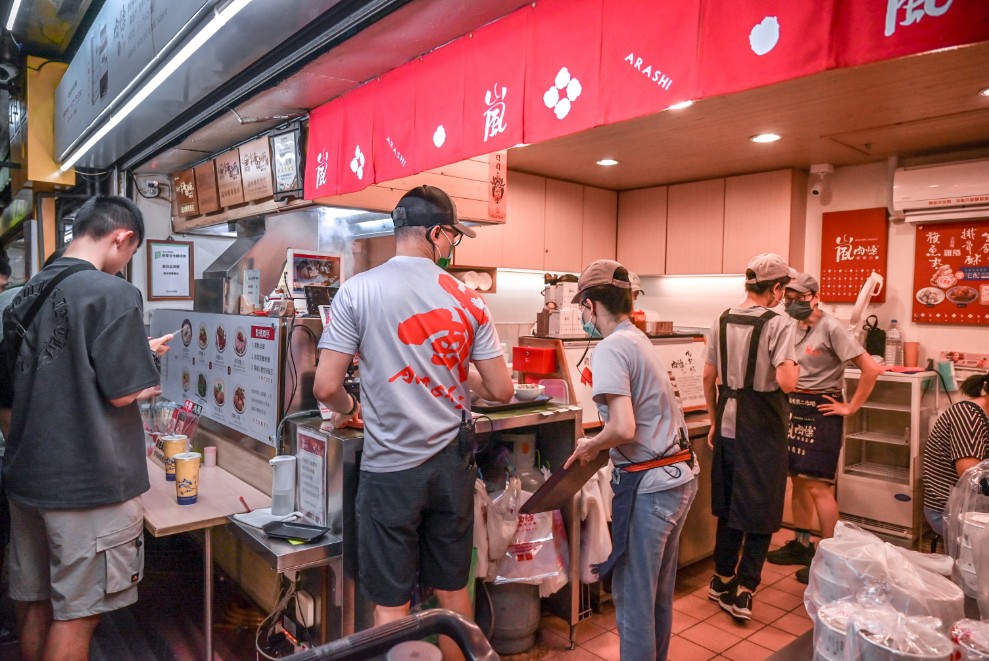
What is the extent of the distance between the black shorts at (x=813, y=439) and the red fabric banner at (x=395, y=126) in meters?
2.86

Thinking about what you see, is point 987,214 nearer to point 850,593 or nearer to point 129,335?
point 850,593

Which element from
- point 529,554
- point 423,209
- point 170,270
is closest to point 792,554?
point 529,554

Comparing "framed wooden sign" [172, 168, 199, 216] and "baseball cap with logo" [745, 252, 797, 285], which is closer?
"baseball cap with logo" [745, 252, 797, 285]

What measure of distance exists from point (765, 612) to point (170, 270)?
4.71 m

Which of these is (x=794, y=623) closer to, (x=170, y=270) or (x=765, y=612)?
(x=765, y=612)

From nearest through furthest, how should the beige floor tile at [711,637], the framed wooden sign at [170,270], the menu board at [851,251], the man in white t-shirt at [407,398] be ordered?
the man in white t-shirt at [407,398] < the beige floor tile at [711,637] < the framed wooden sign at [170,270] < the menu board at [851,251]

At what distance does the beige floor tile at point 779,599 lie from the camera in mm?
3727

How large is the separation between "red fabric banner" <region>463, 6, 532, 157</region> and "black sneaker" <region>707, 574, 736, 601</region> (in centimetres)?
→ 265

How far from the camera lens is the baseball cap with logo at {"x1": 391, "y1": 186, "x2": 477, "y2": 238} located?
234 centimetres

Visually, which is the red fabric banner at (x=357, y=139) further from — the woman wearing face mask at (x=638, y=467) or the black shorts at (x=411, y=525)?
the black shorts at (x=411, y=525)

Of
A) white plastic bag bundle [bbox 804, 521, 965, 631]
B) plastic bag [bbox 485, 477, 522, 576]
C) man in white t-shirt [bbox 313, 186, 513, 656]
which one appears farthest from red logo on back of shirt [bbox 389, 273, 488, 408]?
white plastic bag bundle [bbox 804, 521, 965, 631]

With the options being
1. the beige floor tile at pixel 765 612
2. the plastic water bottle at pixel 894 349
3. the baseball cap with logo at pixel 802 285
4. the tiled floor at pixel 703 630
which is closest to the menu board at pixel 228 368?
the tiled floor at pixel 703 630

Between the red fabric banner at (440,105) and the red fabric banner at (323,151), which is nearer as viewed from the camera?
the red fabric banner at (440,105)

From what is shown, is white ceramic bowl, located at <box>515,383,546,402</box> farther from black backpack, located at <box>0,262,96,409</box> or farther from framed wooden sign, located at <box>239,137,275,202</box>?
framed wooden sign, located at <box>239,137,275,202</box>
